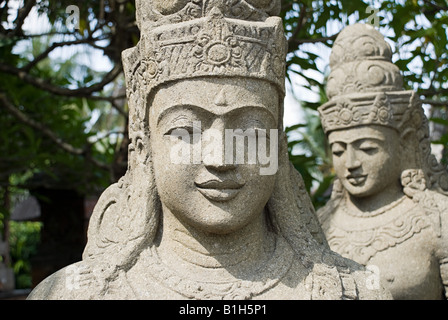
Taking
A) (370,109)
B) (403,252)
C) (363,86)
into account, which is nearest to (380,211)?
(403,252)

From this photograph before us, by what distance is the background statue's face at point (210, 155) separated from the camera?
277cm

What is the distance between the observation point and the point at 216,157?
108 inches

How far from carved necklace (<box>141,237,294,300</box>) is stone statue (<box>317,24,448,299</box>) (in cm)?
180

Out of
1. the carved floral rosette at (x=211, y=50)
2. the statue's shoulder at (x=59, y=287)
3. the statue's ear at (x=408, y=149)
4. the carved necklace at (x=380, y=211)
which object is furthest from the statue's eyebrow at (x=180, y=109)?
the statue's ear at (x=408, y=149)

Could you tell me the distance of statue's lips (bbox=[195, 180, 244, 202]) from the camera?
277cm

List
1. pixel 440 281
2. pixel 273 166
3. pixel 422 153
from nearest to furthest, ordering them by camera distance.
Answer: pixel 273 166 < pixel 440 281 < pixel 422 153

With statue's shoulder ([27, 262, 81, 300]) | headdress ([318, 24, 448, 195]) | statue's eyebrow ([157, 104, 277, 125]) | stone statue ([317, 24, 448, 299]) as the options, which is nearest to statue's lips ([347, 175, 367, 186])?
stone statue ([317, 24, 448, 299])

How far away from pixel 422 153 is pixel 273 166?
7.96ft

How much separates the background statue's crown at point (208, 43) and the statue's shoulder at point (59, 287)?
94cm

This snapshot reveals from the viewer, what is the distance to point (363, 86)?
4.79 m

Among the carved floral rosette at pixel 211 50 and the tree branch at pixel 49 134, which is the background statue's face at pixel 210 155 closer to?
the carved floral rosette at pixel 211 50

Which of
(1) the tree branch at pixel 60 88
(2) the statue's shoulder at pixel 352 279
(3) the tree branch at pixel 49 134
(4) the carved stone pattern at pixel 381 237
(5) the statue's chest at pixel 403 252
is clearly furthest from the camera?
(3) the tree branch at pixel 49 134

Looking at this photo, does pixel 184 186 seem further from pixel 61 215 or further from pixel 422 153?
pixel 61 215

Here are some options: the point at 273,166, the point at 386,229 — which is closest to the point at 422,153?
the point at 386,229
